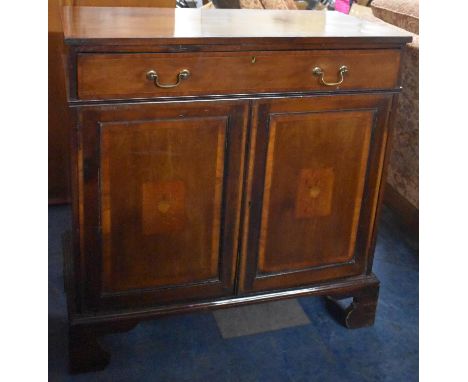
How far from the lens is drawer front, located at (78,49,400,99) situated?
1384mm

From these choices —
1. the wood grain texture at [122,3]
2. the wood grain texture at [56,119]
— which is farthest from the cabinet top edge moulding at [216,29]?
the wood grain texture at [56,119]

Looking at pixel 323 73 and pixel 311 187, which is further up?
pixel 323 73

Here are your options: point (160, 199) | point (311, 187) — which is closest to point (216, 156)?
point (160, 199)

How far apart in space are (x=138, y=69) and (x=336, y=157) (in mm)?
628

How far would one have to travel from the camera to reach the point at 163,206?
159cm

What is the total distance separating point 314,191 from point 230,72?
45cm

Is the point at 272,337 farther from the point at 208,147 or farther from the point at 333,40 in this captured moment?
the point at 333,40

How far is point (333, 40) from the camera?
152 centimetres

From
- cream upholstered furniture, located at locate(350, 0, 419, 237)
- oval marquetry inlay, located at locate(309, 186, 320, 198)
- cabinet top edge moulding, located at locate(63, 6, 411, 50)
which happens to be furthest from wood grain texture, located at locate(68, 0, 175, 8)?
oval marquetry inlay, located at locate(309, 186, 320, 198)

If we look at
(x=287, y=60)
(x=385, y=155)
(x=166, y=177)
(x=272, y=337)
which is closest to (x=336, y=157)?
(x=385, y=155)

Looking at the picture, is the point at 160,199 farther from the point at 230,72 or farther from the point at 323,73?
the point at 323,73

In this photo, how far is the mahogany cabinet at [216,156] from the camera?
1430 mm

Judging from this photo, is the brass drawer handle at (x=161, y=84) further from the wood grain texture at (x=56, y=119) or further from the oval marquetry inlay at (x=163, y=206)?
the wood grain texture at (x=56, y=119)

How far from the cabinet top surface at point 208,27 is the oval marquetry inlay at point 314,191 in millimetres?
422
